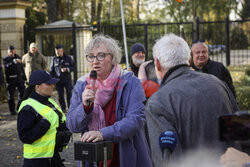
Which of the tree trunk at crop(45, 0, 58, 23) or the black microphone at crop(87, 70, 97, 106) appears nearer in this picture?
the black microphone at crop(87, 70, 97, 106)

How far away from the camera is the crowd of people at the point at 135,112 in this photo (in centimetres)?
250

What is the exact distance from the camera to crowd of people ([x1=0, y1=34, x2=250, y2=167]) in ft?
8.19

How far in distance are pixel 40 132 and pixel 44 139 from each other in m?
0.12

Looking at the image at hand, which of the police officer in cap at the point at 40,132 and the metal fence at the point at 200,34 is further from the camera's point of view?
the metal fence at the point at 200,34

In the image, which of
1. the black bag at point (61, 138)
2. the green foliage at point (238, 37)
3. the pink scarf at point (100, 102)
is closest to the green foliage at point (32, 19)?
the green foliage at point (238, 37)

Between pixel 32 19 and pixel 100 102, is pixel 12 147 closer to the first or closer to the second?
pixel 100 102

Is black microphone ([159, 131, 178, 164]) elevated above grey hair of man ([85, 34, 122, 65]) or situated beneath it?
situated beneath

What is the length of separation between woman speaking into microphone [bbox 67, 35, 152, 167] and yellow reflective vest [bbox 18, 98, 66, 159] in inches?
27.6

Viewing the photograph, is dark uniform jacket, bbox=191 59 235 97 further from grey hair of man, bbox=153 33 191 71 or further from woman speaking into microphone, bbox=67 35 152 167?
grey hair of man, bbox=153 33 191 71

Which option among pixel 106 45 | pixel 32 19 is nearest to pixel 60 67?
pixel 106 45

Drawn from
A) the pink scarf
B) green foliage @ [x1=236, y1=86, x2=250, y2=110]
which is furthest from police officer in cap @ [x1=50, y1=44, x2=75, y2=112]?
the pink scarf

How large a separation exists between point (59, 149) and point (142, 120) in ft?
3.93

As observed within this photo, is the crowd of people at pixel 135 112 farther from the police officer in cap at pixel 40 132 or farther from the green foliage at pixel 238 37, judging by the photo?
the green foliage at pixel 238 37

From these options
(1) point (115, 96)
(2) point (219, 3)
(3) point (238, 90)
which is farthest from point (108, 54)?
(2) point (219, 3)
